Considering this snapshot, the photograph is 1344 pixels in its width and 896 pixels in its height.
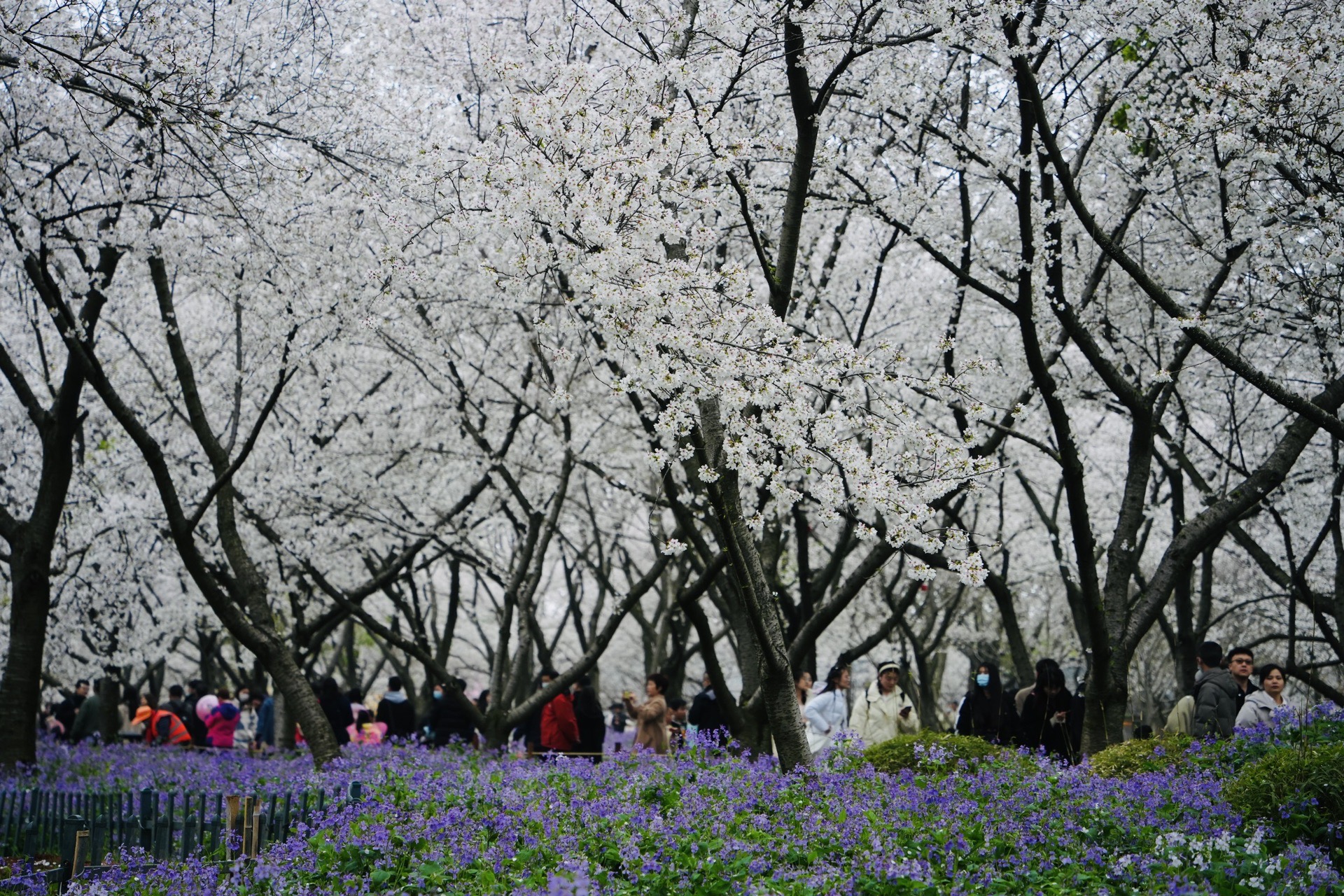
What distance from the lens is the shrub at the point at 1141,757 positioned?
782 centimetres

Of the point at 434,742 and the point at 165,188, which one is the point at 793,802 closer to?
the point at 165,188

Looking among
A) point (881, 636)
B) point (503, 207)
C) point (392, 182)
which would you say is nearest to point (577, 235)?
point (503, 207)

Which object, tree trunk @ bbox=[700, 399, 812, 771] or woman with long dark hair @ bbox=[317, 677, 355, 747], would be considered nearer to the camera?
tree trunk @ bbox=[700, 399, 812, 771]

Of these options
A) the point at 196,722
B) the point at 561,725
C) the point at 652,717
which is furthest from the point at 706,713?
the point at 196,722

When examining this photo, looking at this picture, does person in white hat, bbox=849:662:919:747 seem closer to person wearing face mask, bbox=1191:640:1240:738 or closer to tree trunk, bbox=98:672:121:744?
person wearing face mask, bbox=1191:640:1240:738

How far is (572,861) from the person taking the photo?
5.37m

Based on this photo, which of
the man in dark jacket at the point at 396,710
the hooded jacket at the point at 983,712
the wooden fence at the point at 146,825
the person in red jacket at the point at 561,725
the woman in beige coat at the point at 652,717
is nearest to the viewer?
the wooden fence at the point at 146,825

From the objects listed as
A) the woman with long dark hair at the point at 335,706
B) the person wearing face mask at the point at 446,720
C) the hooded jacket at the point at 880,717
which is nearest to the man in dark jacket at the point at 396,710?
the woman with long dark hair at the point at 335,706

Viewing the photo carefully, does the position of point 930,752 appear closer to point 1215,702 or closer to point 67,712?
point 1215,702

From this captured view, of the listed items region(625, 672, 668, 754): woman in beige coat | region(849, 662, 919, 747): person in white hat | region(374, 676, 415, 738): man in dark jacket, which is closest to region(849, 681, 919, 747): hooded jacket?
region(849, 662, 919, 747): person in white hat

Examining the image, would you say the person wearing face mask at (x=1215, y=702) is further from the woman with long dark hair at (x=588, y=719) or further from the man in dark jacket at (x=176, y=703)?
the man in dark jacket at (x=176, y=703)

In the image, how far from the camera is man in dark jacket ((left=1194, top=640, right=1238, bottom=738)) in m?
9.15

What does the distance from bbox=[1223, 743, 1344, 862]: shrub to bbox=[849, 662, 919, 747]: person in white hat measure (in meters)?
5.13

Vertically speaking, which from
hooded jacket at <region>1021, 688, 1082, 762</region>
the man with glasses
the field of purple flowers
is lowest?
the field of purple flowers
